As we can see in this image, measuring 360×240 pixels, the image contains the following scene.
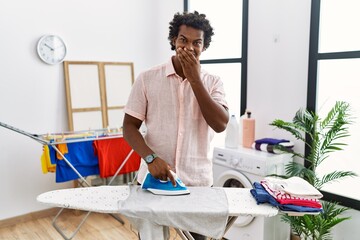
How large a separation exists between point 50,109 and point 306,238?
247 centimetres

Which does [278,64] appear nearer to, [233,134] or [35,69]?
[233,134]

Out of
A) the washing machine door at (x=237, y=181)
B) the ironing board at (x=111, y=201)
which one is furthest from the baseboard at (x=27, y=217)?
the ironing board at (x=111, y=201)

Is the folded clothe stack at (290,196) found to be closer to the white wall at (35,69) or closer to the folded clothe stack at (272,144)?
the folded clothe stack at (272,144)

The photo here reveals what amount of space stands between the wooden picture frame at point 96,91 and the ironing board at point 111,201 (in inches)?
73.6

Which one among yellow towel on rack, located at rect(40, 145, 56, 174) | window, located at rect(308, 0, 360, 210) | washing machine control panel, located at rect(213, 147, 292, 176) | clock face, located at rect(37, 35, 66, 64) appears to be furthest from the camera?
clock face, located at rect(37, 35, 66, 64)

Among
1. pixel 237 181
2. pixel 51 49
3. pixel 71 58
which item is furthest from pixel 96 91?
pixel 237 181

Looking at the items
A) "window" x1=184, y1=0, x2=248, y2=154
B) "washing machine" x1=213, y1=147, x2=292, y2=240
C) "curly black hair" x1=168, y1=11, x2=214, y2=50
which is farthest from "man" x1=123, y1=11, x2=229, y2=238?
"window" x1=184, y1=0, x2=248, y2=154

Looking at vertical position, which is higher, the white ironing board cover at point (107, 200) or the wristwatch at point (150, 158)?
the wristwatch at point (150, 158)

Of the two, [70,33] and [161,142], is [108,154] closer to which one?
[70,33]

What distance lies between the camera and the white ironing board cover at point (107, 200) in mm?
1152

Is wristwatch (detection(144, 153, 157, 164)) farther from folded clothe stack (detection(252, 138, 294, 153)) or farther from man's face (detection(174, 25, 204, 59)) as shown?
folded clothe stack (detection(252, 138, 294, 153))

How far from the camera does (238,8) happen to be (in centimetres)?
289

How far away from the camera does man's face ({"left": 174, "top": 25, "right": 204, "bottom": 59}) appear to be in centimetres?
129

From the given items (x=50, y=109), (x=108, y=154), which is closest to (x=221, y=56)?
(x=108, y=154)
